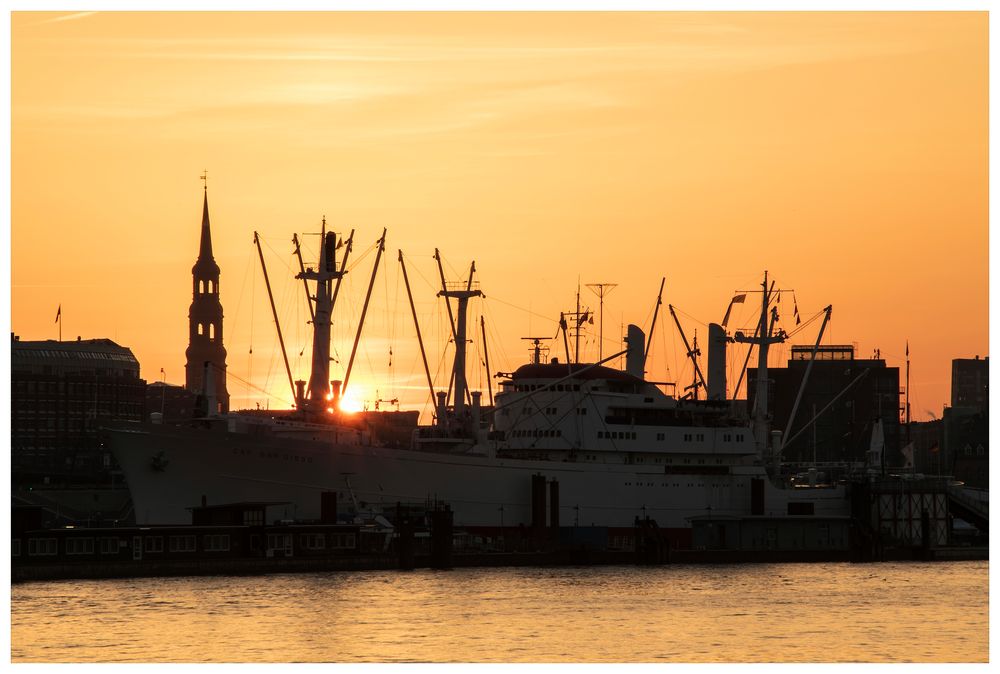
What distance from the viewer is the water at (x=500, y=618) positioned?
6206 centimetres

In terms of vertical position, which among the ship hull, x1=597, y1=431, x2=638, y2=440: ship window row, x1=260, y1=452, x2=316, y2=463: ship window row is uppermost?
x1=597, y1=431, x2=638, y2=440: ship window row

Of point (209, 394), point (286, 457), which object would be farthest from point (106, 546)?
point (209, 394)

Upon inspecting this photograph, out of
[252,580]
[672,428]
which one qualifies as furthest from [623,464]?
[252,580]

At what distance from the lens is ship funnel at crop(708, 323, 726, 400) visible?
4825 inches

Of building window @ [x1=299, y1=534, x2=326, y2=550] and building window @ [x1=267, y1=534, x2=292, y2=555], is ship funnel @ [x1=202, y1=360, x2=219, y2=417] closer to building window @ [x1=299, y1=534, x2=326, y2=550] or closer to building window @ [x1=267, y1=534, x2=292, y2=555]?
building window @ [x1=299, y1=534, x2=326, y2=550]

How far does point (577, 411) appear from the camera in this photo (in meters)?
114

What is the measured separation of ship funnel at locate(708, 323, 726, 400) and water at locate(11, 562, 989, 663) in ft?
93.7

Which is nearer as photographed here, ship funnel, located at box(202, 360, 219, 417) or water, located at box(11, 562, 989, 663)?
water, located at box(11, 562, 989, 663)

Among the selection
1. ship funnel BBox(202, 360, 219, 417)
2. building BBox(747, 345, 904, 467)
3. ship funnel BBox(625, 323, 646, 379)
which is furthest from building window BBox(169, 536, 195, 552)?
building BBox(747, 345, 904, 467)

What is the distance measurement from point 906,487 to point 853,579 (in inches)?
1027

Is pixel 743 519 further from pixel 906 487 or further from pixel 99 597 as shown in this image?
pixel 99 597

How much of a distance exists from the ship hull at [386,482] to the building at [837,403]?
Answer: 76.4 metres

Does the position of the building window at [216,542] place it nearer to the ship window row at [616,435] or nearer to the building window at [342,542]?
the building window at [342,542]

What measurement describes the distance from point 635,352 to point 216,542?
35.2 meters
